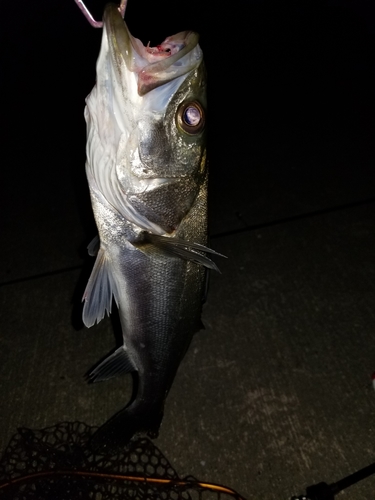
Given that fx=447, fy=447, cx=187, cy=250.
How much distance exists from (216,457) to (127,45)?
82.2 inches

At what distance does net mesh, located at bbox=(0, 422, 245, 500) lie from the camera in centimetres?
200

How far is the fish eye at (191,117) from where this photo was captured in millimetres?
1525

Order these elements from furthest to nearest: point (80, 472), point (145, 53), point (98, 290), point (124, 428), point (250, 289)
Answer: point (250, 289), point (124, 428), point (80, 472), point (98, 290), point (145, 53)

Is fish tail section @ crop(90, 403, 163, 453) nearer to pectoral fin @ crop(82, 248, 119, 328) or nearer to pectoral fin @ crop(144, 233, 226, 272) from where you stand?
pectoral fin @ crop(82, 248, 119, 328)

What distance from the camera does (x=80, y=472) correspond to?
A: 1998mm

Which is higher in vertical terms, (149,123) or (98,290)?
(149,123)

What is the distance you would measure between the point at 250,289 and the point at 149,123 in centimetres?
202

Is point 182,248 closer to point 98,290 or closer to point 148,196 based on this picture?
point 148,196

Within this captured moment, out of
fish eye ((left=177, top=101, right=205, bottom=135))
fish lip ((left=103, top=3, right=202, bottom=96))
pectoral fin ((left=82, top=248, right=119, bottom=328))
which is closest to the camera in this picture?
fish lip ((left=103, top=3, right=202, bottom=96))

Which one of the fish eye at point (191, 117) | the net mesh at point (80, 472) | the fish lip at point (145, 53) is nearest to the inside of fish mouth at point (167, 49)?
Answer: the fish lip at point (145, 53)

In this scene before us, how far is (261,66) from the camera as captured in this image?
688 cm

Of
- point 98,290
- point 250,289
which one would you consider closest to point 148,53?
point 98,290

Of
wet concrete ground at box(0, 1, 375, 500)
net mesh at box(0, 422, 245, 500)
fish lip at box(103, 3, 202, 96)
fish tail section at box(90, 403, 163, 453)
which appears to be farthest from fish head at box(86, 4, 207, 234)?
wet concrete ground at box(0, 1, 375, 500)

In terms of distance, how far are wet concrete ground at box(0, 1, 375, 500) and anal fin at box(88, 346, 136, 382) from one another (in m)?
0.69
